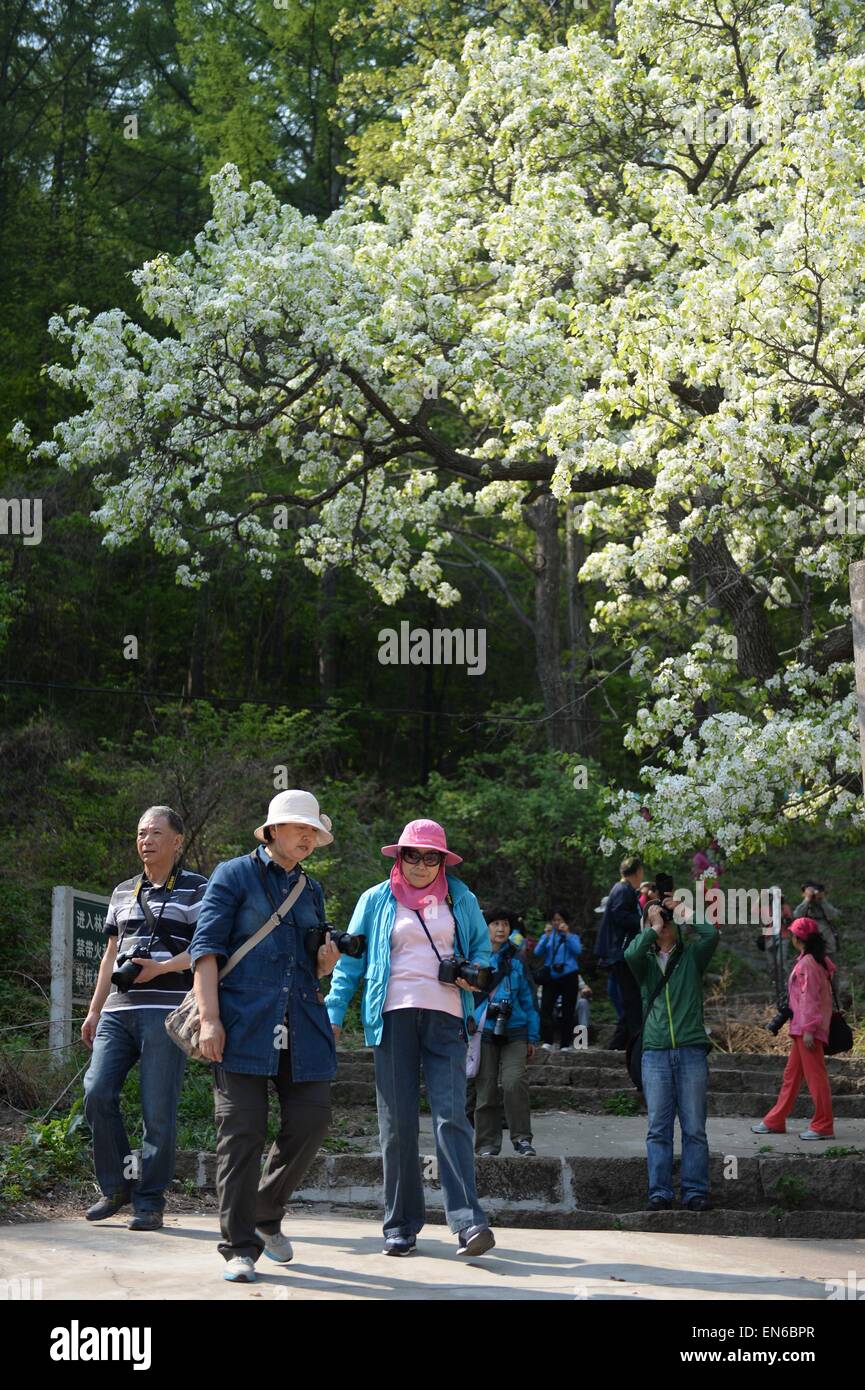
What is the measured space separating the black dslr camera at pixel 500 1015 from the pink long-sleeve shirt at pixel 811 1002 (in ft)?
7.90

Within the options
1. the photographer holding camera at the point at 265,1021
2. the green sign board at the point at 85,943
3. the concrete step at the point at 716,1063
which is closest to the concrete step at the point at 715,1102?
the concrete step at the point at 716,1063

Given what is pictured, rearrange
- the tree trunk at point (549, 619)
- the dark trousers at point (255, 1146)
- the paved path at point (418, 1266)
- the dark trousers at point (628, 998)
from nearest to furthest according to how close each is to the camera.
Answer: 1. the paved path at point (418, 1266)
2. the dark trousers at point (255, 1146)
3. the dark trousers at point (628, 998)
4. the tree trunk at point (549, 619)

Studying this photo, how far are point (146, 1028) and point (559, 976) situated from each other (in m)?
9.90

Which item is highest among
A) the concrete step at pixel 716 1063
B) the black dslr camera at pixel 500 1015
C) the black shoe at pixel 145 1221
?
the black dslr camera at pixel 500 1015

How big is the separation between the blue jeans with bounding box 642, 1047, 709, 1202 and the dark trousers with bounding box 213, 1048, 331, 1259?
3.46 m

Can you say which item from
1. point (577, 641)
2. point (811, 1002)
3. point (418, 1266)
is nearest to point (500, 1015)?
point (811, 1002)

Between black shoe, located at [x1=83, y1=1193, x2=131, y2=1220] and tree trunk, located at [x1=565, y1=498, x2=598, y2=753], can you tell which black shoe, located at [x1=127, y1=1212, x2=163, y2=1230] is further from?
tree trunk, located at [x1=565, y1=498, x2=598, y2=753]

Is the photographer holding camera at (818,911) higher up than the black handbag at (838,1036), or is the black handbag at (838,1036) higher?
the photographer holding camera at (818,911)

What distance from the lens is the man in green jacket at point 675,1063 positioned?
30.7ft

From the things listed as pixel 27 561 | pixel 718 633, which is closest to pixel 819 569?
pixel 718 633

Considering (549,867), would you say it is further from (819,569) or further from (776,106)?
(776,106)

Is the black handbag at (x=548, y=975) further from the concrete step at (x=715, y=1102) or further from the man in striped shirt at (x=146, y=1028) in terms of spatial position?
the man in striped shirt at (x=146, y=1028)

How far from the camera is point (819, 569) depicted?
13484 mm
